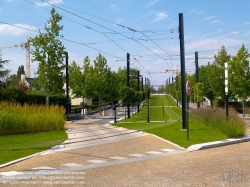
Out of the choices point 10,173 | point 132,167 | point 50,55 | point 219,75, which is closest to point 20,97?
point 50,55

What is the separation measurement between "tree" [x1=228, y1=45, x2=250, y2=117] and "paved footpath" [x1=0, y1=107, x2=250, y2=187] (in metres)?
25.0

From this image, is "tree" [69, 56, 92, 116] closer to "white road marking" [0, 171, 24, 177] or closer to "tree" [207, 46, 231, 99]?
"tree" [207, 46, 231, 99]

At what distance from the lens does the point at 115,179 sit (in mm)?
8117

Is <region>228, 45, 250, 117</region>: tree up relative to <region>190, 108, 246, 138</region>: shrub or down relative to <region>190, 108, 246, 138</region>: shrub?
up

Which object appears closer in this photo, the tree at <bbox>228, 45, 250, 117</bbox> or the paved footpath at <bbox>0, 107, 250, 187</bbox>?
the paved footpath at <bbox>0, 107, 250, 187</bbox>

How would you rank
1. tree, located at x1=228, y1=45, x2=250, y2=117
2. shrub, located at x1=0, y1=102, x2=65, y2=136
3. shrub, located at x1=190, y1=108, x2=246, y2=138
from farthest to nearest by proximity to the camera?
tree, located at x1=228, y1=45, x2=250, y2=117
shrub, located at x1=0, y1=102, x2=65, y2=136
shrub, located at x1=190, y1=108, x2=246, y2=138

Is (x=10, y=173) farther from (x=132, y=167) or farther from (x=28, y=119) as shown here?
(x=28, y=119)

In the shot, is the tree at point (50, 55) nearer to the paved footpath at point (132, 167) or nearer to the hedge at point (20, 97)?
the hedge at point (20, 97)

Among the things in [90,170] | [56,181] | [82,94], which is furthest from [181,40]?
[82,94]

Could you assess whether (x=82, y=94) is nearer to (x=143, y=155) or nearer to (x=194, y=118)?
(x=194, y=118)

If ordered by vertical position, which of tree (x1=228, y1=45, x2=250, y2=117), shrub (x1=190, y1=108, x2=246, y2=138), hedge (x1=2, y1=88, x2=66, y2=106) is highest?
tree (x1=228, y1=45, x2=250, y2=117)

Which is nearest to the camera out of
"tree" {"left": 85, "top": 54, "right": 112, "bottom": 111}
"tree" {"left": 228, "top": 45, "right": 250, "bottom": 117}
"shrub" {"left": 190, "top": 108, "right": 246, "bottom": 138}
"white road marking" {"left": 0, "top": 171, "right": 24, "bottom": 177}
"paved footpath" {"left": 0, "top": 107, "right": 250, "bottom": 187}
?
"paved footpath" {"left": 0, "top": 107, "right": 250, "bottom": 187}

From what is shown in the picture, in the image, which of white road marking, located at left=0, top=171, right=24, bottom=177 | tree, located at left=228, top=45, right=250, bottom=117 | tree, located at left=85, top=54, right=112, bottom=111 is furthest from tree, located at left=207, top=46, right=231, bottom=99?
white road marking, located at left=0, top=171, right=24, bottom=177

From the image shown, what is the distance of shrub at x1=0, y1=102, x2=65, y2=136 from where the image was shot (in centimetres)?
2009
